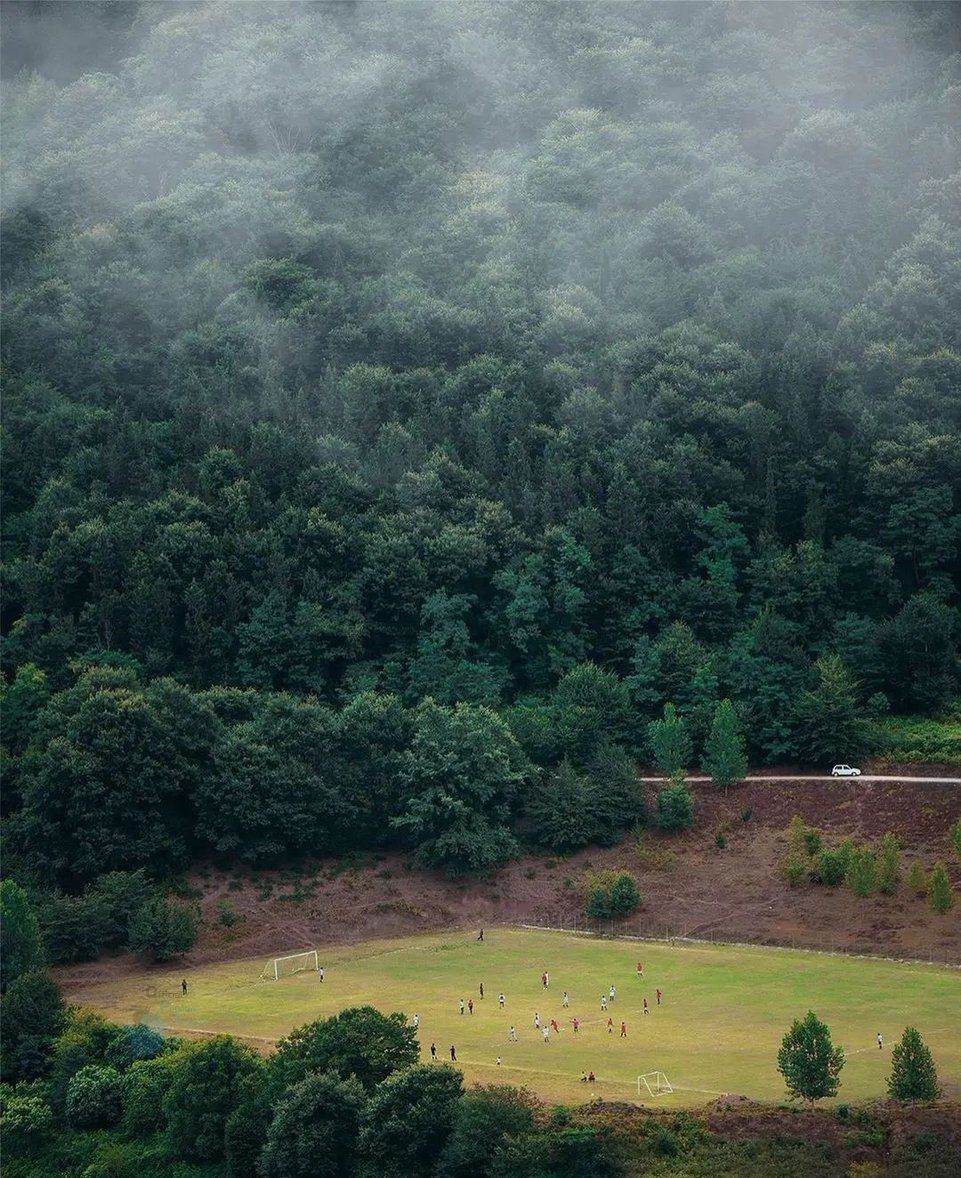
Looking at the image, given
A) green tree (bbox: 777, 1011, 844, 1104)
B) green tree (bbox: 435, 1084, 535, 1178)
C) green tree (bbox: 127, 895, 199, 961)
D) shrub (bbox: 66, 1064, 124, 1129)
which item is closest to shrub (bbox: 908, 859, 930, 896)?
green tree (bbox: 777, 1011, 844, 1104)

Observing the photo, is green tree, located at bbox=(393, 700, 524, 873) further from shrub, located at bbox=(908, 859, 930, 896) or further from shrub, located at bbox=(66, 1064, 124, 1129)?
shrub, located at bbox=(66, 1064, 124, 1129)

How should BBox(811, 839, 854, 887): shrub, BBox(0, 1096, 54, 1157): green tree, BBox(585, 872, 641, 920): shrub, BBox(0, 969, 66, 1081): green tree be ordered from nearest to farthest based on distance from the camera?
BBox(0, 1096, 54, 1157): green tree < BBox(0, 969, 66, 1081): green tree < BBox(811, 839, 854, 887): shrub < BBox(585, 872, 641, 920): shrub

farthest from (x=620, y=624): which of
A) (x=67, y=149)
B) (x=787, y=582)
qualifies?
(x=67, y=149)

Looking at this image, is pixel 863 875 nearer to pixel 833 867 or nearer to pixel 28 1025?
pixel 833 867

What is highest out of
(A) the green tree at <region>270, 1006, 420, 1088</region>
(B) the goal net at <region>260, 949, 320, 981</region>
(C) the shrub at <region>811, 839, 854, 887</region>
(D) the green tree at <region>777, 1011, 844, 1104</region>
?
(C) the shrub at <region>811, 839, 854, 887</region>

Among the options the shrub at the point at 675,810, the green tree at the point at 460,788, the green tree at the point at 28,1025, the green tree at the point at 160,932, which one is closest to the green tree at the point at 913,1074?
the shrub at the point at 675,810

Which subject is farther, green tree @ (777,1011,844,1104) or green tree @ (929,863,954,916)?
green tree @ (929,863,954,916)

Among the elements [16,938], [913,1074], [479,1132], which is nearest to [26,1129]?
[16,938]
